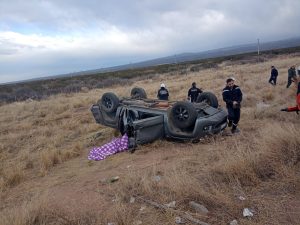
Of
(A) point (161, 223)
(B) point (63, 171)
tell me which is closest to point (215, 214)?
(A) point (161, 223)

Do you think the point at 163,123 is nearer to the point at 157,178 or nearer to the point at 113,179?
the point at 113,179

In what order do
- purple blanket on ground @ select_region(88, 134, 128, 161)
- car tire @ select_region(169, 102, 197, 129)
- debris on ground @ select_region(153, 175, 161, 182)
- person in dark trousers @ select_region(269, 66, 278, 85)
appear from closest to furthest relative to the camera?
debris on ground @ select_region(153, 175, 161, 182), car tire @ select_region(169, 102, 197, 129), purple blanket on ground @ select_region(88, 134, 128, 161), person in dark trousers @ select_region(269, 66, 278, 85)

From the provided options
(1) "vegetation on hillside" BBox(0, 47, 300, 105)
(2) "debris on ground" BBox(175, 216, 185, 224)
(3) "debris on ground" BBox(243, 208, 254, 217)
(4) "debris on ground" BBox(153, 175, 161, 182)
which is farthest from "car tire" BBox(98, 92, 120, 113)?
(1) "vegetation on hillside" BBox(0, 47, 300, 105)

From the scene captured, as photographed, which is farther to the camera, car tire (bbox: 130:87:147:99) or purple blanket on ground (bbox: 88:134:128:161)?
car tire (bbox: 130:87:147:99)

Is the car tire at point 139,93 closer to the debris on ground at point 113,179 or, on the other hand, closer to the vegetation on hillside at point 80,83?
the debris on ground at point 113,179

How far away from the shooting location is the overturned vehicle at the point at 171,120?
28.8 feet

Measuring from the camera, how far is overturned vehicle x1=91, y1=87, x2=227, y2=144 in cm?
877

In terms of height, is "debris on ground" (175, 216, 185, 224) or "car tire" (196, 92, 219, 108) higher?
"car tire" (196, 92, 219, 108)

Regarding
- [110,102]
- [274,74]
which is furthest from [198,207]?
[274,74]

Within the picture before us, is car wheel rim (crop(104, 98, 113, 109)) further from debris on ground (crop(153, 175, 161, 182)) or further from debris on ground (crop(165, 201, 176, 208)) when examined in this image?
debris on ground (crop(165, 201, 176, 208))

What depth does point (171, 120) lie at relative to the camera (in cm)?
914

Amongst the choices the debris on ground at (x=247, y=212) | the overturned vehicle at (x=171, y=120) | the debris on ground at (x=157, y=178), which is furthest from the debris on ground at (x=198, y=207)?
the overturned vehicle at (x=171, y=120)

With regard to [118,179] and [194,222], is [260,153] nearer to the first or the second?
[194,222]

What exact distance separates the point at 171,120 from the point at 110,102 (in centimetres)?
229
